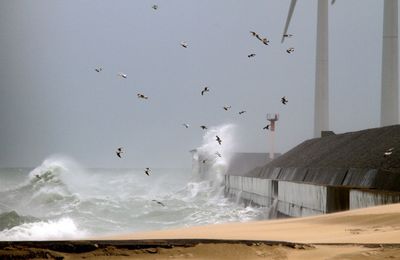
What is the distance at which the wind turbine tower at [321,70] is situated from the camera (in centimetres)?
5406

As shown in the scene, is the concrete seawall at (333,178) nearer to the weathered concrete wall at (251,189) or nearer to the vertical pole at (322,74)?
Result: the weathered concrete wall at (251,189)

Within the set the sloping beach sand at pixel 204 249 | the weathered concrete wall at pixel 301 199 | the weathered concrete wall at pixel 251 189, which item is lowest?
the sloping beach sand at pixel 204 249

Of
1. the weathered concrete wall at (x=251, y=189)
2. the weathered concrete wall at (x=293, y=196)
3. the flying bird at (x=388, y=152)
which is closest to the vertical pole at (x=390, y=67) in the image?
the weathered concrete wall at (x=251, y=189)

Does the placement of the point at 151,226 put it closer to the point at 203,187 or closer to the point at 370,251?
the point at 370,251

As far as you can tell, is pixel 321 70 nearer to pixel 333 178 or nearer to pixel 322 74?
pixel 322 74

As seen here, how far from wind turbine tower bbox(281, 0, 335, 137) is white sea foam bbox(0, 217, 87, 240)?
2651 cm

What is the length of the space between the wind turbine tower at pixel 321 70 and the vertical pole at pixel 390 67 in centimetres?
1135

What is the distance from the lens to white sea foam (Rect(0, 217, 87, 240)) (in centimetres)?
2919

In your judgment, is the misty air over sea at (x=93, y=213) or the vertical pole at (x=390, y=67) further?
the vertical pole at (x=390, y=67)

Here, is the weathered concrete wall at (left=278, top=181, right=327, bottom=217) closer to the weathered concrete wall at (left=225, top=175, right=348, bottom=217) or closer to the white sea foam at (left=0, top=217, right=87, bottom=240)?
the weathered concrete wall at (left=225, top=175, right=348, bottom=217)

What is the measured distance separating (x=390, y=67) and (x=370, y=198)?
25.9m

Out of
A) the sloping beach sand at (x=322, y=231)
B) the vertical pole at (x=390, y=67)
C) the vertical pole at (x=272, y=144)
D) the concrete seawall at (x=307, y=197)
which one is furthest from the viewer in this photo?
the vertical pole at (x=272, y=144)

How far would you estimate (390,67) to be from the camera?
4228 centimetres

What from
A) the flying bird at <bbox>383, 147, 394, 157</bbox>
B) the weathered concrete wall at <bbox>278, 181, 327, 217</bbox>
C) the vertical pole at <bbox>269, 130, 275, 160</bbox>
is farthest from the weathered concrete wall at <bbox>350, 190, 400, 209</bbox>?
the vertical pole at <bbox>269, 130, 275, 160</bbox>
